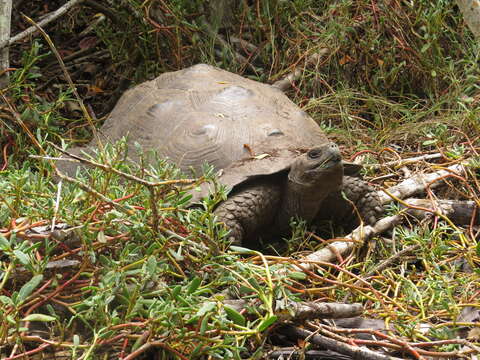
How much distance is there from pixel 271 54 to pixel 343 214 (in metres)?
1.95

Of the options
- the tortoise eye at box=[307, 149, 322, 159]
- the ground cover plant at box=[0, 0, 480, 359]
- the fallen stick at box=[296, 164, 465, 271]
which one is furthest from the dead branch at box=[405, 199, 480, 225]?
the tortoise eye at box=[307, 149, 322, 159]

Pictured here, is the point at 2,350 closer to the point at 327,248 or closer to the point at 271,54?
the point at 327,248

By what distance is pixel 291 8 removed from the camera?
5109mm

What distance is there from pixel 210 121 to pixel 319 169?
716 millimetres

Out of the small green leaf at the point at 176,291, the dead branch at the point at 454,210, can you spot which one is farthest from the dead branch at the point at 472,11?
the small green leaf at the point at 176,291

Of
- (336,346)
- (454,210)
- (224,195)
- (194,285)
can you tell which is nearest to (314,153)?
(454,210)

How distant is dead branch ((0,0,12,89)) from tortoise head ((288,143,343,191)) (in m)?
1.79

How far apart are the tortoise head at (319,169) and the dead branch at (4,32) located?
1.79 meters

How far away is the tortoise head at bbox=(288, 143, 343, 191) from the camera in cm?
318

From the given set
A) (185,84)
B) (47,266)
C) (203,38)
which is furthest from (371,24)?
(47,266)

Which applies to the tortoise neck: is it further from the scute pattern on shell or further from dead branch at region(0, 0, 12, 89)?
dead branch at region(0, 0, 12, 89)

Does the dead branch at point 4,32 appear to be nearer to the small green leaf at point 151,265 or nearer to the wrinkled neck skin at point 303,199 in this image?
the wrinkled neck skin at point 303,199

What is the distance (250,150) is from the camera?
3430 mm

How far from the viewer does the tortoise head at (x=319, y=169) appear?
125 inches
